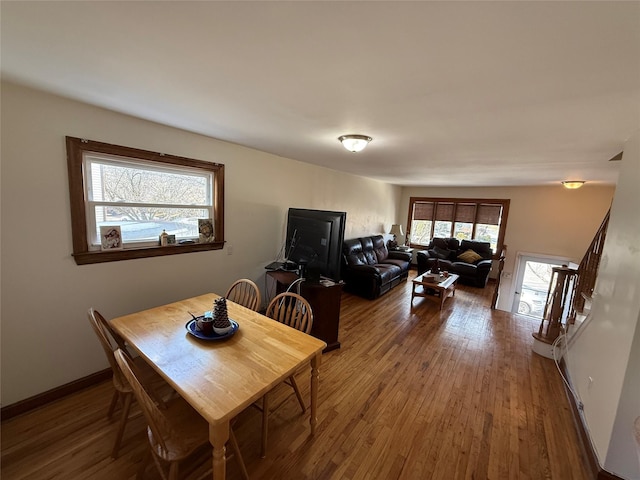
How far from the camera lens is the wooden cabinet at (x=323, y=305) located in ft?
9.20

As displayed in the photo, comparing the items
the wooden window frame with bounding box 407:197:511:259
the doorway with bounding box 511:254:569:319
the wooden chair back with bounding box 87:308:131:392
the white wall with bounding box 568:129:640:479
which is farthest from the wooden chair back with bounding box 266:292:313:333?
the doorway with bounding box 511:254:569:319

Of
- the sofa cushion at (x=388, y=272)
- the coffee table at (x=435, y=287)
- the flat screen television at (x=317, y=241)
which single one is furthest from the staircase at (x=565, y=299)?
the flat screen television at (x=317, y=241)

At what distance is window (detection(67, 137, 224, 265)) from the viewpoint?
2045 millimetres

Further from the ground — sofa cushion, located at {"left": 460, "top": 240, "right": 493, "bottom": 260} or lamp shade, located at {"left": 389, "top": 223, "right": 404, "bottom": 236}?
lamp shade, located at {"left": 389, "top": 223, "right": 404, "bottom": 236}

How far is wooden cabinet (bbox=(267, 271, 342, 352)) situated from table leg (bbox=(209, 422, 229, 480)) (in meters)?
1.69

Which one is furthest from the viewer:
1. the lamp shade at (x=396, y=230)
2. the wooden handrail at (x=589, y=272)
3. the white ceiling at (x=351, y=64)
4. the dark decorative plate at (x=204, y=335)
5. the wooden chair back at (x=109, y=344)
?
the lamp shade at (x=396, y=230)

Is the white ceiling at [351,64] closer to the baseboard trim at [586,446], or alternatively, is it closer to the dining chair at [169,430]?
the dining chair at [169,430]

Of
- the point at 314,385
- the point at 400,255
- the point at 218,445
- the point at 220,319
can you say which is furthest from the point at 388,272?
the point at 218,445

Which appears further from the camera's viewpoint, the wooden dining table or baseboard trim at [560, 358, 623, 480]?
baseboard trim at [560, 358, 623, 480]

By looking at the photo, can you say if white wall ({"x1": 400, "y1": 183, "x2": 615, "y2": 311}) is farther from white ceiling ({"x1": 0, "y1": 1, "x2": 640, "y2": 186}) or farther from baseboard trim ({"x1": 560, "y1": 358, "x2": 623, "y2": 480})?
baseboard trim ({"x1": 560, "y1": 358, "x2": 623, "y2": 480})

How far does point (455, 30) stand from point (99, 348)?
10.9 feet

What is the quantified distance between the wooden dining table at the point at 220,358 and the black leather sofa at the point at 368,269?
2.98 m

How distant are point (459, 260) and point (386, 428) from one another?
5488mm

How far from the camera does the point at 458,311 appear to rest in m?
4.40
